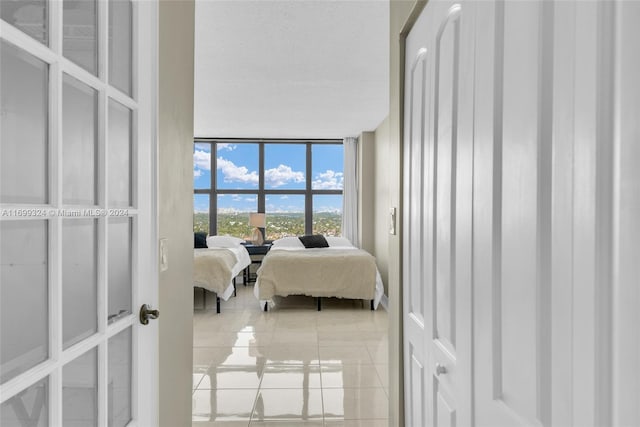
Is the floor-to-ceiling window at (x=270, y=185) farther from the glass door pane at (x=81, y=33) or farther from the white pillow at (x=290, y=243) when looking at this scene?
the glass door pane at (x=81, y=33)

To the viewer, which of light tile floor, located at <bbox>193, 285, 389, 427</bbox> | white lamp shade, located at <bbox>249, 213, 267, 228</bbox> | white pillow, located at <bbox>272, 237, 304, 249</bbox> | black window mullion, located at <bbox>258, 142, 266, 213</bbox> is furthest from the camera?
black window mullion, located at <bbox>258, 142, 266, 213</bbox>

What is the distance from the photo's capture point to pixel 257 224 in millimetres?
7781

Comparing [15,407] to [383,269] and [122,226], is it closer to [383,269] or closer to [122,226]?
[122,226]

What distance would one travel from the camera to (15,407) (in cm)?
85

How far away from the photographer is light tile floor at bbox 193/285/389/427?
9.09ft

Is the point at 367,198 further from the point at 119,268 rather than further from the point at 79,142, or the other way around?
the point at 79,142

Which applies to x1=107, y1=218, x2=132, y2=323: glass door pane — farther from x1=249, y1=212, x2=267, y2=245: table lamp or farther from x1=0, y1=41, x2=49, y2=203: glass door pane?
x1=249, y1=212, x2=267, y2=245: table lamp

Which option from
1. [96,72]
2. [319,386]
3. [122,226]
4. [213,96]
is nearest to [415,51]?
[96,72]

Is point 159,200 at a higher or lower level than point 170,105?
lower

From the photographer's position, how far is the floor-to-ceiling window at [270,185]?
8.19 metres

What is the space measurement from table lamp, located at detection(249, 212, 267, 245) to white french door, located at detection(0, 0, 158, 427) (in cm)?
630

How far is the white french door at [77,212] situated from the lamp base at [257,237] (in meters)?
6.40

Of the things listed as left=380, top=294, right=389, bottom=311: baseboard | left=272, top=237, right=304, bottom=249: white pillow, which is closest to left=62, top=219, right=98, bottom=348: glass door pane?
left=380, top=294, right=389, bottom=311: baseboard

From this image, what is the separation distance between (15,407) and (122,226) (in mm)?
572
